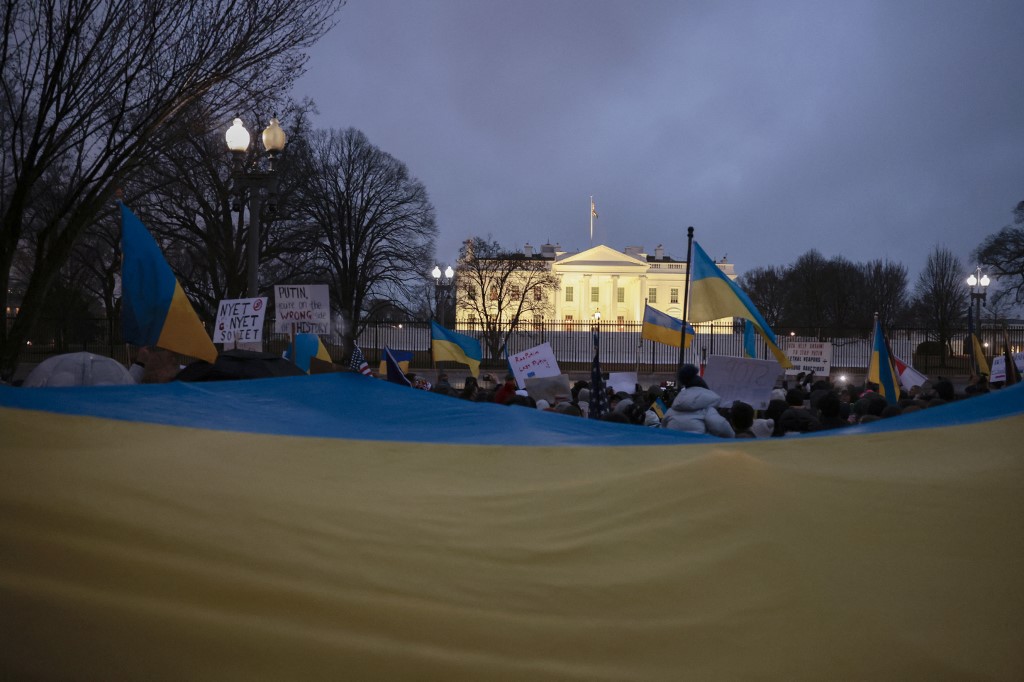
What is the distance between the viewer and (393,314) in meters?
52.1

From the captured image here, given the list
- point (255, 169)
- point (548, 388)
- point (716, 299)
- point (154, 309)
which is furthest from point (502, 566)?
point (255, 169)

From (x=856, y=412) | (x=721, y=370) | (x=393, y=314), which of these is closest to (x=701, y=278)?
(x=721, y=370)

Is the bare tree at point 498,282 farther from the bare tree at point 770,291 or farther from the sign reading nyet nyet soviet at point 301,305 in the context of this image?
the sign reading nyet nyet soviet at point 301,305

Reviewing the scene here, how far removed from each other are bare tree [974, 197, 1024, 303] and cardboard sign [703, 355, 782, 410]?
5112cm

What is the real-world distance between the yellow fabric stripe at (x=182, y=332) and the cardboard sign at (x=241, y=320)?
3.90m

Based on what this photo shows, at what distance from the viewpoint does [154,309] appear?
7.98 metres

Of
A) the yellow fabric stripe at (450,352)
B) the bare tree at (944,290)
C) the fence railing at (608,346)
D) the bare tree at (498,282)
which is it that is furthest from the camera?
the bare tree at (498,282)

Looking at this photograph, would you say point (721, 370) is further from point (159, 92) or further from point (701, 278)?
point (159, 92)

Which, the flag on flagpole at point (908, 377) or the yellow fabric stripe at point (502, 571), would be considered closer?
the yellow fabric stripe at point (502, 571)

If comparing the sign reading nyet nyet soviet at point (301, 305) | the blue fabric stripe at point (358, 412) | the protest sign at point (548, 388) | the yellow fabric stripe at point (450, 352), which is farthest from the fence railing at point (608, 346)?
the blue fabric stripe at point (358, 412)

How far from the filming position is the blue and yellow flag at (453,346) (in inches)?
718

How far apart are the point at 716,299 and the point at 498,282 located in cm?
4623

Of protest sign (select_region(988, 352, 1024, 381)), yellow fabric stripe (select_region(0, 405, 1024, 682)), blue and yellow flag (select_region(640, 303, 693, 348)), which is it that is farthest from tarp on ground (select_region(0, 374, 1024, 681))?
blue and yellow flag (select_region(640, 303, 693, 348))

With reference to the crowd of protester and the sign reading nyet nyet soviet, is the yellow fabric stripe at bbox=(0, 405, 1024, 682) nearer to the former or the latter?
the crowd of protester
